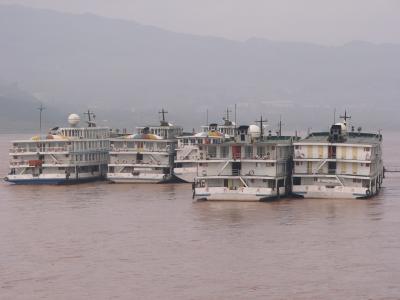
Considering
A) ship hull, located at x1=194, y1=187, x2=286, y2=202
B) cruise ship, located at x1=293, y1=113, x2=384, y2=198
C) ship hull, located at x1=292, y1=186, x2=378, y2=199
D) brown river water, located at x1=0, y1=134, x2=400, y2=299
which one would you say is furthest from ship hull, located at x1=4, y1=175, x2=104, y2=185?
ship hull, located at x1=292, y1=186, x2=378, y2=199

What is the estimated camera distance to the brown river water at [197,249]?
44.2 metres

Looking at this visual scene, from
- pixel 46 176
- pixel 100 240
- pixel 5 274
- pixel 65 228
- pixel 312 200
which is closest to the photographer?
pixel 5 274

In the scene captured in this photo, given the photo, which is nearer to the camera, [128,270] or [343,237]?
[128,270]

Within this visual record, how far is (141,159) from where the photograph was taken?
95.5 meters

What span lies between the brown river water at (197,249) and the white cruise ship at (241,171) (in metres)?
1.24

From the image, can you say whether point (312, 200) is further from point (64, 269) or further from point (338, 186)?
point (64, 269)

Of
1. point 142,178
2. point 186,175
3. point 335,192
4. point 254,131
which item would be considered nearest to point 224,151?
point 254,131

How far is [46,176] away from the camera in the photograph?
3642 inches

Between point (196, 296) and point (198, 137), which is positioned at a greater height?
point (198, 137)

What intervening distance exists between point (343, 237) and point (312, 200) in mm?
17920

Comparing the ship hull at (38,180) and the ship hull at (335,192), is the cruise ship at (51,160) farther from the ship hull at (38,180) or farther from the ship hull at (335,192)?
the ship hull at (335,192)

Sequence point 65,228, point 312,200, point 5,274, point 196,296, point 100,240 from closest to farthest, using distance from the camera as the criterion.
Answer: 1. point 196,296
2. point 5,274
3. point 100,240
4. point 65,228
5. point 312,200

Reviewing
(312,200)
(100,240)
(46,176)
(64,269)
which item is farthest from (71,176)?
(64,269)

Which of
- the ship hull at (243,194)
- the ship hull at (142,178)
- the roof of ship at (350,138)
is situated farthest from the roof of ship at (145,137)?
the ship hull at (243,194)
